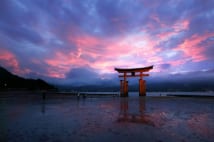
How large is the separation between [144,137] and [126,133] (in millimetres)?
754

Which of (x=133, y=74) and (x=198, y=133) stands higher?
(x=133, y=74)

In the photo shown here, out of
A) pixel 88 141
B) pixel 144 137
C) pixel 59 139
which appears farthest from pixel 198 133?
pixel 59 139

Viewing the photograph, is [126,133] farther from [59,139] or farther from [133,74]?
[133,74]

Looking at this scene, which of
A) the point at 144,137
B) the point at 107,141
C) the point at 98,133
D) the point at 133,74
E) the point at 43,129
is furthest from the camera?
the point at 133,74

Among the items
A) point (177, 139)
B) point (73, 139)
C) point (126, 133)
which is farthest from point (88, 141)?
point (177, 139)

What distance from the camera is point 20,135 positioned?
236 inches

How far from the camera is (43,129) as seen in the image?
22.8 ft

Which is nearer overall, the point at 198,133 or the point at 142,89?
the point at 198,133

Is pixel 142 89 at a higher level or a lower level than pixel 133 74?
lower

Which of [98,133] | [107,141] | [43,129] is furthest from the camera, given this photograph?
[43,129]

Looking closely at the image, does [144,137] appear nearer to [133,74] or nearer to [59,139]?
[59,139]

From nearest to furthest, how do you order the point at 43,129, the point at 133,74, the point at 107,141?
the point at 107,141, the point at 43,129, the point at 133,74

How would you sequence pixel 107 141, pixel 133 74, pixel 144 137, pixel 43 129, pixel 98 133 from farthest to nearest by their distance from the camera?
1. pixel 133 74
2. pixel 43 129
3. pixel 98 133
4. pixel 144 137
5. pixel 107 141

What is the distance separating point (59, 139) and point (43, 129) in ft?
5.67
